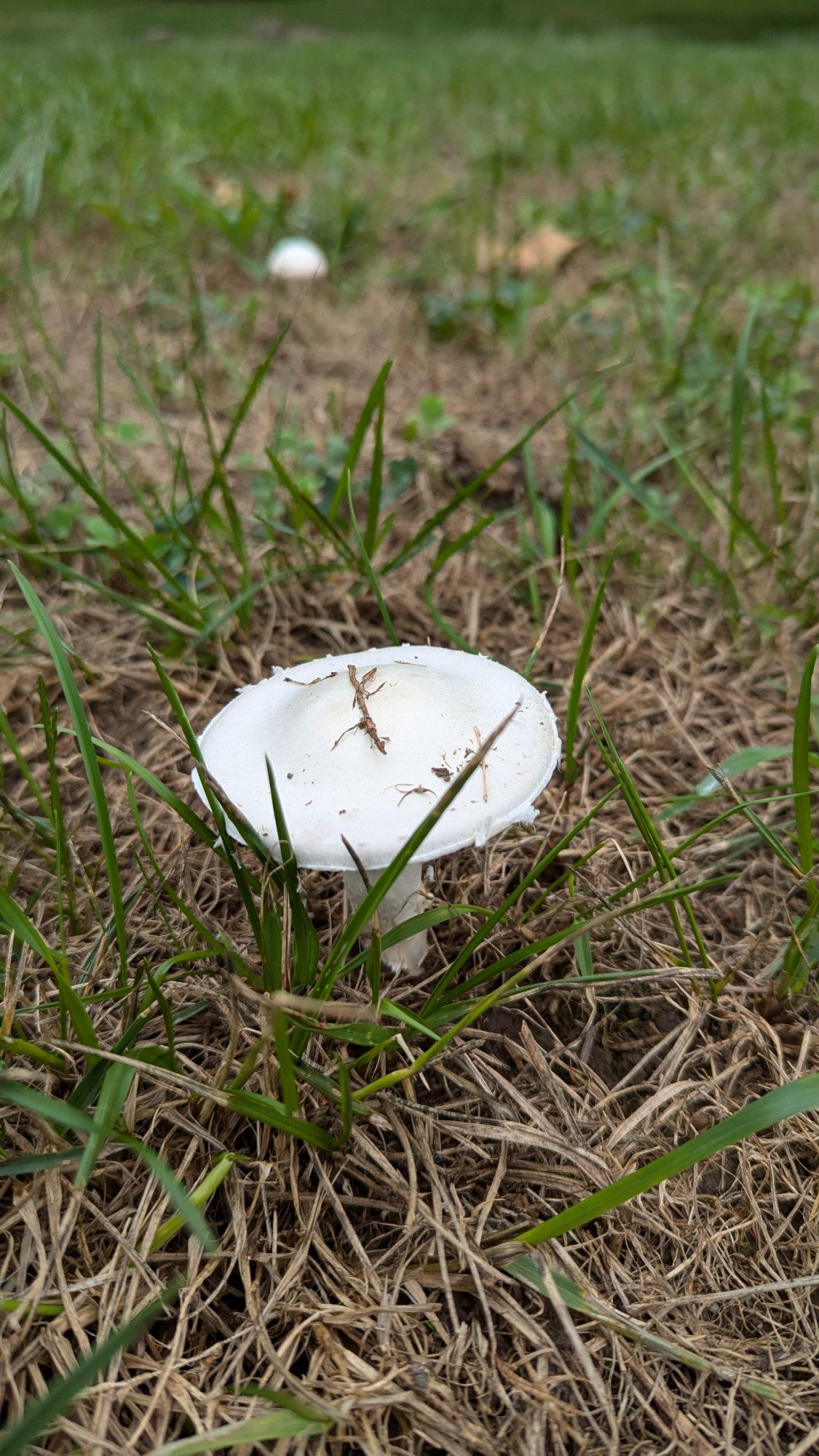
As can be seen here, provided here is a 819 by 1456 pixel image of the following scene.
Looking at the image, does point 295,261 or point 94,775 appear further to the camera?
point 295,261

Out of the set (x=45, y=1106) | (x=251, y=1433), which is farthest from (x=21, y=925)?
(x=251, y=1433)

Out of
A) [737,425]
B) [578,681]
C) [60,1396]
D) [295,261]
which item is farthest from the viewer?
[295,261]

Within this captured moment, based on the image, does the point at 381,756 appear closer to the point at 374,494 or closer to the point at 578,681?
the point at 578,681

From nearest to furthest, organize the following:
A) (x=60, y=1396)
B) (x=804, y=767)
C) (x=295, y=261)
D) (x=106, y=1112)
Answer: (x=60, y=1396), (x=106, y=1112), (x=804, y=767), (x=295, y=261)

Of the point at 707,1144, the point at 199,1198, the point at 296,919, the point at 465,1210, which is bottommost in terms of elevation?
the point at 465,1210

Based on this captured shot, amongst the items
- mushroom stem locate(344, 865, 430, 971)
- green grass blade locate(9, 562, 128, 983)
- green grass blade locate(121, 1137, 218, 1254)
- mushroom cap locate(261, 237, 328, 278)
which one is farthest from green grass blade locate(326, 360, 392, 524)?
mushroom cap locate(261, 237, 328, 278)

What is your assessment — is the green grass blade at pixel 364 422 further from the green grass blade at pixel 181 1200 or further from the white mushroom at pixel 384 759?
the green grass blade at pixel 181 1200

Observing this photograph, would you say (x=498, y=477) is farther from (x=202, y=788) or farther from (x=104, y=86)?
(x=104, y=86)
